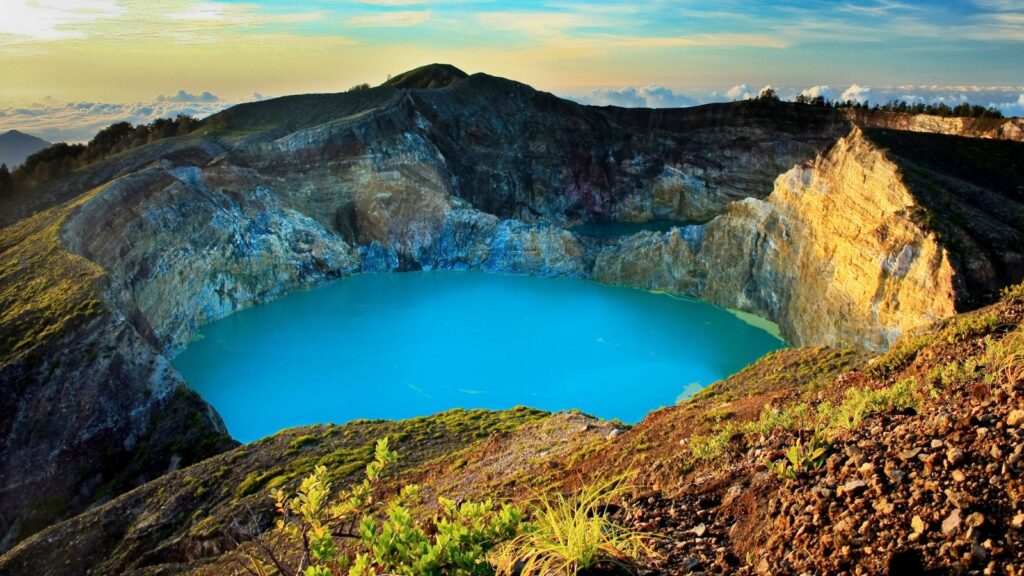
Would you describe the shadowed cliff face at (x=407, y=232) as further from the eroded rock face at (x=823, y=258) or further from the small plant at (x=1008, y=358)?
the small plant at (x=1008, y=358)

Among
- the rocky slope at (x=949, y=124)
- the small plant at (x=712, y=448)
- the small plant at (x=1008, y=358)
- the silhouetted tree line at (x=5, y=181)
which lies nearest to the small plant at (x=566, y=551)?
the small plant at (x=712, y=448)

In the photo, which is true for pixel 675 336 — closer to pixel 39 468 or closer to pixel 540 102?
pixel 39 468

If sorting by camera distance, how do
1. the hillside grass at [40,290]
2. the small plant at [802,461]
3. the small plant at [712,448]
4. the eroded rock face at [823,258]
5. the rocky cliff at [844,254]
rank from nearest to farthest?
the small plant at [802,461]
the small plant at [712,448]
the hillside grass at [40,290]
the rocky cliff at [844,254]
the eroded rock face at [823,258]

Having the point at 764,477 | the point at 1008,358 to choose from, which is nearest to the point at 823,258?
the point at 1008,358

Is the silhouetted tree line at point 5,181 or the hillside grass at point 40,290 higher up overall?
the silhouetted tree line at point 5,181

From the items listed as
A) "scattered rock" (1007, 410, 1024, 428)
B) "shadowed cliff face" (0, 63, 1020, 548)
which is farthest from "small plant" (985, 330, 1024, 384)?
"shadowed cliff face" (0, 63, 1020, 548)

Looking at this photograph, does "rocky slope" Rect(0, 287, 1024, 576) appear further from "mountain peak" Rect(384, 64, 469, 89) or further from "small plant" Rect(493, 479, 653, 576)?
"mountain peak" Rect(384, 64, 469, 89)

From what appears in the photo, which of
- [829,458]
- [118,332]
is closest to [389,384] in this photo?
[118,332]
